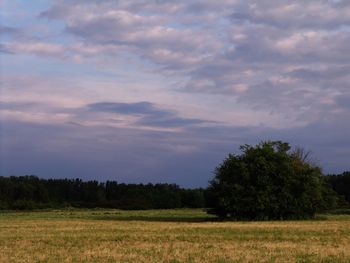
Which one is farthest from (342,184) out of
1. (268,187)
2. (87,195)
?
(87,195)

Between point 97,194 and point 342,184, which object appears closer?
point 342,184

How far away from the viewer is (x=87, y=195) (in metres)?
186

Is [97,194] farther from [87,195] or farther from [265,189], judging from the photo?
[265,189]

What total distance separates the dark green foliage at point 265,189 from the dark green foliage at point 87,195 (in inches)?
2898

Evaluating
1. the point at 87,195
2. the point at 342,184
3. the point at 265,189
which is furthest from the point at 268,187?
the point at 87,195

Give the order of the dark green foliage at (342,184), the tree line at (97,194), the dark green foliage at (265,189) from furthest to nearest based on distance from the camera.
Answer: the tree line at (97,194) → the dark green foliage at (342,184) → the dark green foliage at (265,189)

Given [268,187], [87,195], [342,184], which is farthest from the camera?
[87,195]

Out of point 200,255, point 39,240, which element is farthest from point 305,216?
point 200,255

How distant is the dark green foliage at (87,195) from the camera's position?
145m

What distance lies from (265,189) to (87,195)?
12844 cm

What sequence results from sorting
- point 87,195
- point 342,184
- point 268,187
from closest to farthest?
point 268,187 < point 342,184 < point 87,195

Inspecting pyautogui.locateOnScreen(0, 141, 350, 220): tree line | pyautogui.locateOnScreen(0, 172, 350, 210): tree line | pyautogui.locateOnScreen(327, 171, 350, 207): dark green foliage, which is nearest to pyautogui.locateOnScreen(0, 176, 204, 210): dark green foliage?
pyautogui.locateOnScreen(0, 172, 350, 210): tree line

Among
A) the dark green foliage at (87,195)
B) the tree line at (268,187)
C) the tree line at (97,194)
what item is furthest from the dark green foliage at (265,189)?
the dark green foliage at (87,195)

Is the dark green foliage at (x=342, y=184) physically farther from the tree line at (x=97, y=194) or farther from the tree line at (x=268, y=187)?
the tree line at (x=268, y=187)
